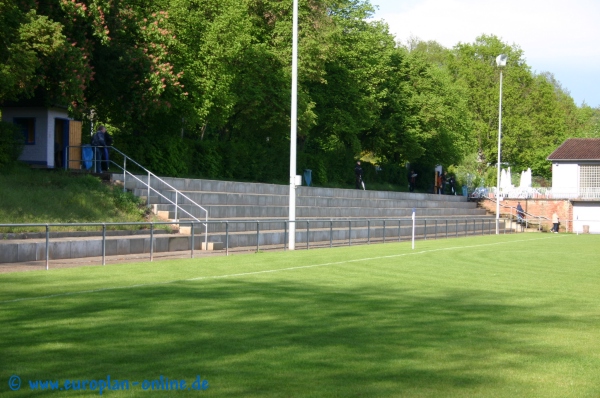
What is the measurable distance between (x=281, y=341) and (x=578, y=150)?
212ft

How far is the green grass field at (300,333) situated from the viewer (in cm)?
745

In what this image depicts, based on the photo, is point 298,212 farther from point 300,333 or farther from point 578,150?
point 578,150

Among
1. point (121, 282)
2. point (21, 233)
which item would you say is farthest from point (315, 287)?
point (21, 233)

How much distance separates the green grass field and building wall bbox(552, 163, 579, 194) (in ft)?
173

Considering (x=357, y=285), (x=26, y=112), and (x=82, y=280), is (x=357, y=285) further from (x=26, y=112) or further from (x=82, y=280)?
(x=26, y=112)

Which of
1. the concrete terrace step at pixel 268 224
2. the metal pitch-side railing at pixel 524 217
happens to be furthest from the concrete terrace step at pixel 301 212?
the metal pitch-side railing at pixel 524 217

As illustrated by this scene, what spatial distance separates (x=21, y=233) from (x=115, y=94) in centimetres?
1143

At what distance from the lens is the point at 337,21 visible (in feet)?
175

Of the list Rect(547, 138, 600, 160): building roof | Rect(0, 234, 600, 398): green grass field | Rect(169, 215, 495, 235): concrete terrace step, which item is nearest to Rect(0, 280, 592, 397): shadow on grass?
Rect(0, 234, 600, 398): green grass field

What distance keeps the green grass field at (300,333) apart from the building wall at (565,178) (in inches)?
2075

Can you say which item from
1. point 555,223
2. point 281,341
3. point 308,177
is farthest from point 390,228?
point 281,341

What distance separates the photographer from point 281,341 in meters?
9.42

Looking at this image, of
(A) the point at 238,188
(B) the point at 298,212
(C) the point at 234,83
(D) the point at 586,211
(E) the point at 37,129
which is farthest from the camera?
(D) the point at 586,211

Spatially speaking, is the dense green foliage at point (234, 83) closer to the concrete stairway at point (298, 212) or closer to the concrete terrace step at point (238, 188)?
the concrete terrace step at point (238, 188)
